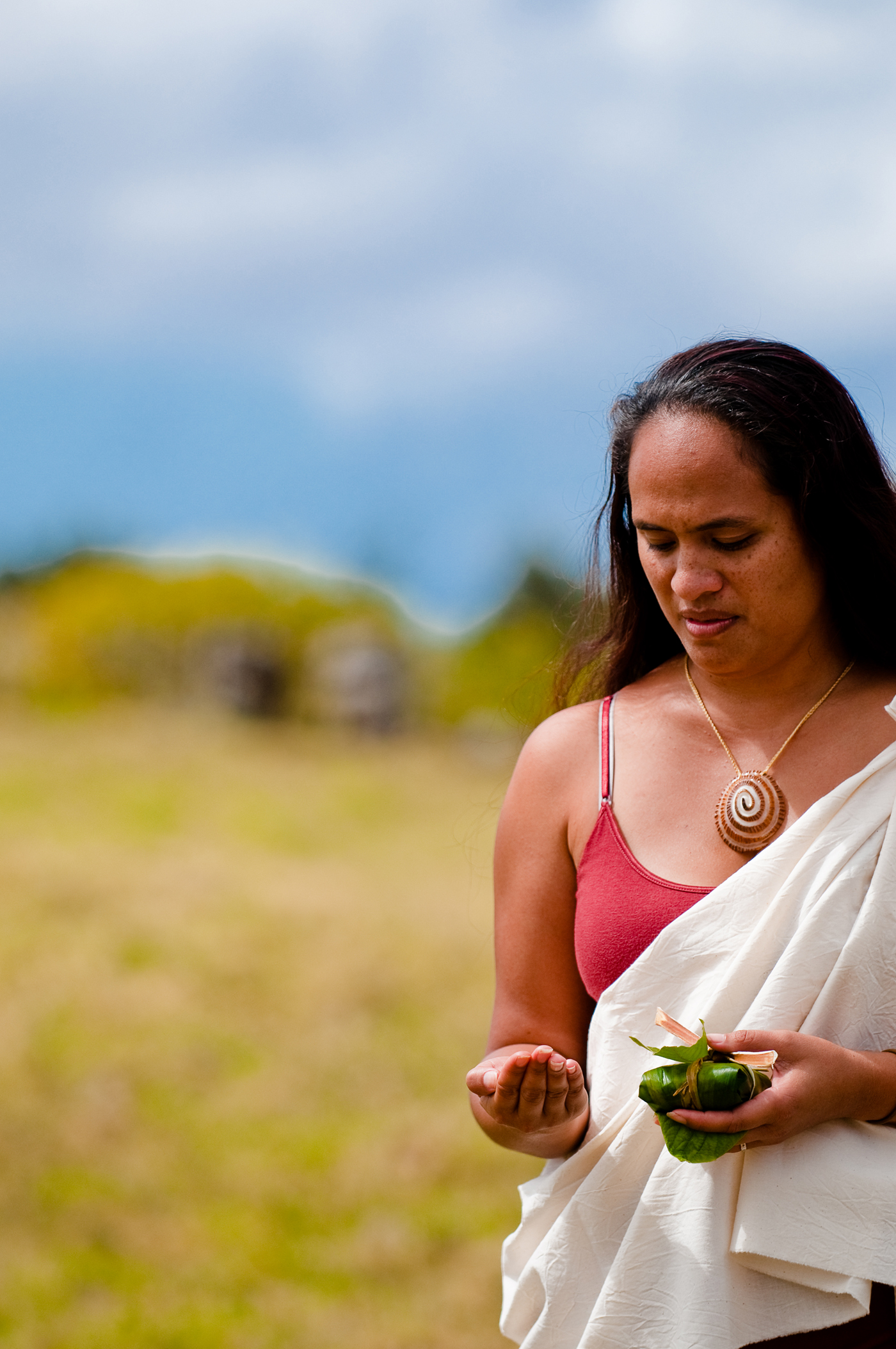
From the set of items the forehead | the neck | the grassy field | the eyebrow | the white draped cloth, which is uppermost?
the forehead

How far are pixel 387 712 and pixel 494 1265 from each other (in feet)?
48.4

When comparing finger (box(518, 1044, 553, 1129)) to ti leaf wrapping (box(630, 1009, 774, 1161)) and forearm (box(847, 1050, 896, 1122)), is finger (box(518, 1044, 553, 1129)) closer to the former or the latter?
ti leaf wrapping (box(630, 1009, 774, 1161))

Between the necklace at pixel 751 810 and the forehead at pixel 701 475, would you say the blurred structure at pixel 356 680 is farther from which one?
the forehead at pixel 701 475

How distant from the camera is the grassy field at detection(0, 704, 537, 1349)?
178 inches

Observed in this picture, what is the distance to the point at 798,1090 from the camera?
150 cm

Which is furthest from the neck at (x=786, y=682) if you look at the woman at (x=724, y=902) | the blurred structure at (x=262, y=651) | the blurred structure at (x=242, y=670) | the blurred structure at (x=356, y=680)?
the blurred structure at (x=242, y=670)

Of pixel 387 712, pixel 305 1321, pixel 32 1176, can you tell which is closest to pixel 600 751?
pixel 305 1321

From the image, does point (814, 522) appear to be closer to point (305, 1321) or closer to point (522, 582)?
point (305, 1321)

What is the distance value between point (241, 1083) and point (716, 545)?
566 cm

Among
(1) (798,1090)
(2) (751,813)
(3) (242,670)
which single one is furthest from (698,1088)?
(3) (242,670)

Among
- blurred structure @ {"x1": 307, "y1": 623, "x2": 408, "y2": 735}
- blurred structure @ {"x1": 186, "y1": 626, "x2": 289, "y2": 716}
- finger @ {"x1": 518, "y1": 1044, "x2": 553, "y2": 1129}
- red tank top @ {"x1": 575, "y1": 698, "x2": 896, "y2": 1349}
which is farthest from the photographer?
blurred structure @ {"x1": 186, "y1": 626, "x2": 289, "y2": 716}

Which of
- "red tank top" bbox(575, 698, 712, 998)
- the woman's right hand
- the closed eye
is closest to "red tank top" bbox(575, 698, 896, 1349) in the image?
"red tank top" bbox(575, 698, 712, 998)

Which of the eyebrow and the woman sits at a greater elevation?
the eyebrow

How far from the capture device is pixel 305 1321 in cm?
436
